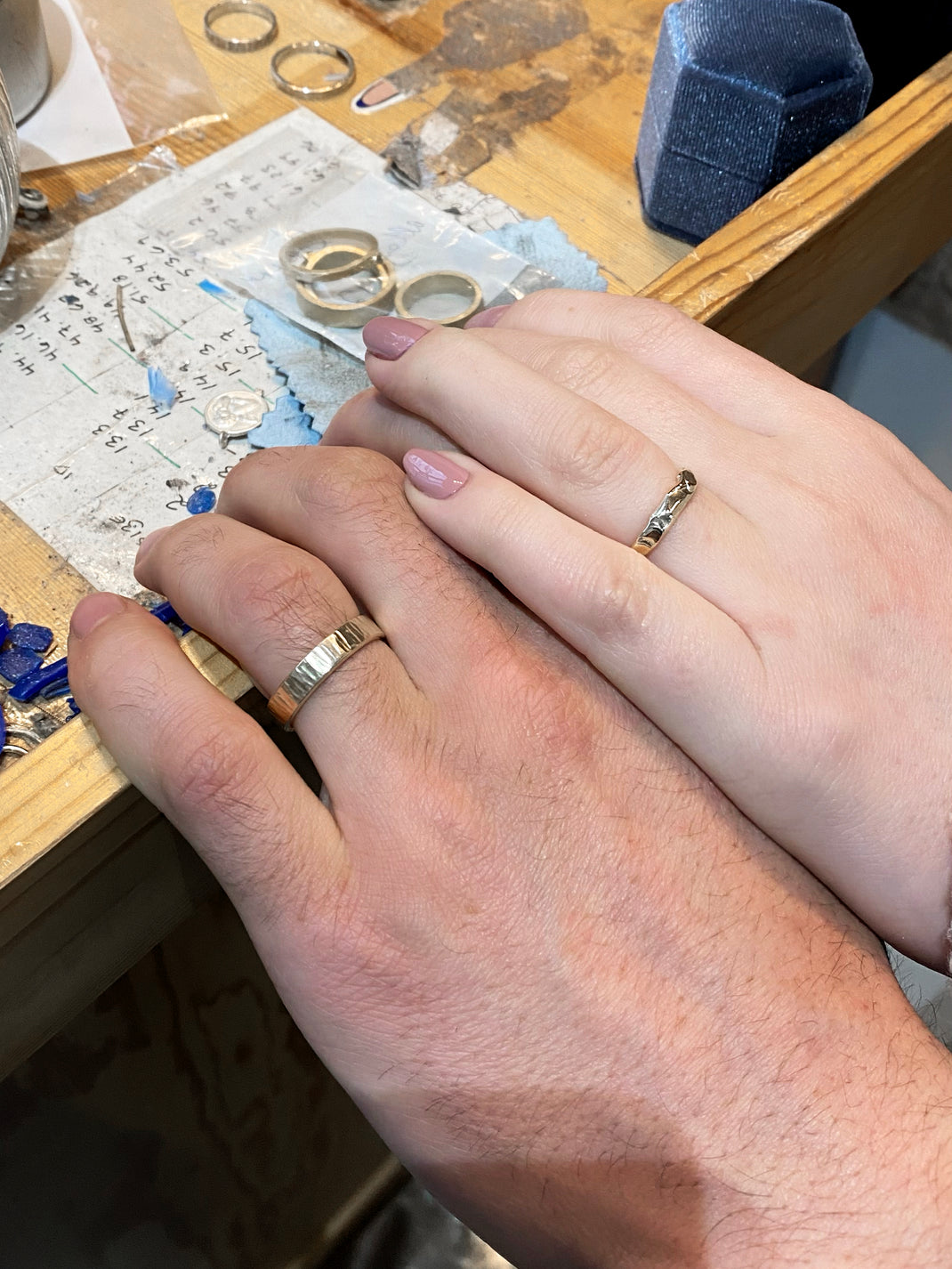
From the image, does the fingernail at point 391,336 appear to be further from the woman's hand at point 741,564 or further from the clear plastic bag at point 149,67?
the clear plastic bag at point 149,67

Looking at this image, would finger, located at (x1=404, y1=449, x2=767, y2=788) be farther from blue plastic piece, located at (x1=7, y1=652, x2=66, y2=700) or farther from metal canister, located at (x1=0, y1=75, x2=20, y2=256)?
metal canister, located at (x1=0, y1=75, x2=20, y2=256)

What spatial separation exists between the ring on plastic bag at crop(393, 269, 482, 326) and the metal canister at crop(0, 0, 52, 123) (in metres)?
0.35

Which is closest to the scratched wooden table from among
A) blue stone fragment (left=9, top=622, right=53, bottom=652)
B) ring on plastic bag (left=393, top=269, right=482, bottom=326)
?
blue stone fragment (left=9, top=622, right=53, bottom=652)

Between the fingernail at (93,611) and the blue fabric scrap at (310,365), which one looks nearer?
the fingernail at (93,611)

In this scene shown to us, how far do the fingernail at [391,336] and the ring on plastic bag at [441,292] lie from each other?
154mm

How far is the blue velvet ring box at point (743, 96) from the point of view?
2.54ft

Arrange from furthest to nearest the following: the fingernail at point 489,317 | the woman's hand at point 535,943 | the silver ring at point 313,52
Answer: the silver ring at point 313,52
the fingernail at point 489,317
the woman's hand at point 535,943

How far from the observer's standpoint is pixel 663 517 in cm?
55

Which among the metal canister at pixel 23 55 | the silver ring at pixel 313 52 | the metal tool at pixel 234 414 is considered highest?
the metal canister at pixel 23 55

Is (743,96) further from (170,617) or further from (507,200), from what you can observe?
(170,617)

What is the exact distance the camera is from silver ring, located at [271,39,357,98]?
0.91 m

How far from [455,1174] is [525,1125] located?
0.13 ft

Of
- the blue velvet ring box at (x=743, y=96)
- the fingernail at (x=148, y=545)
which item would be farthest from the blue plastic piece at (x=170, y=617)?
the blue velvet ring box at (x=743, y=96)

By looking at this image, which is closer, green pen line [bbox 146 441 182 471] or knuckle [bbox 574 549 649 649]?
knuckle [bbox 574 549 649 649]
